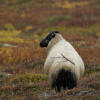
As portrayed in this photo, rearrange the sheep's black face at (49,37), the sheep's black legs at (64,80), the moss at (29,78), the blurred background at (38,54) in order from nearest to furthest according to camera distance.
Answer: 1. the sheep's black legs at (64,80)
2. the blurred background at (38,54)
3. the sheep's black face at (49,37)
4. the moss at (29,78)

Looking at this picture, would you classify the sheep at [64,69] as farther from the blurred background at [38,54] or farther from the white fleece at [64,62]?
the blurred background at [38,54]

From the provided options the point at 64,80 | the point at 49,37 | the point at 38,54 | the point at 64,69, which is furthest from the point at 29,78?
the point at 38,54

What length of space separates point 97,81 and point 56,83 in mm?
2162

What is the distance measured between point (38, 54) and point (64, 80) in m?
12.3

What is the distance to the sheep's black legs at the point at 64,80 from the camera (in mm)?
8477

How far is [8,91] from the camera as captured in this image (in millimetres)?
10531

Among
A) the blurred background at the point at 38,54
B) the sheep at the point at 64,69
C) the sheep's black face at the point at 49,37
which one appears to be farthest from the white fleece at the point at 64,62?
the sheep's black face at the point at 49,37

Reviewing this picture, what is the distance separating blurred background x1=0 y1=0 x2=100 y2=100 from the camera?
31.3ft

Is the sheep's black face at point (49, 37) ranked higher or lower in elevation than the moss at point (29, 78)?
higher

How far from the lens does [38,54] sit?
20.7 metres

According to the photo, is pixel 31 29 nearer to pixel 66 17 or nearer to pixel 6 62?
pixel 66 17

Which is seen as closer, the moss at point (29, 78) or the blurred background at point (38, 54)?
the blurred background at point (38, 54)

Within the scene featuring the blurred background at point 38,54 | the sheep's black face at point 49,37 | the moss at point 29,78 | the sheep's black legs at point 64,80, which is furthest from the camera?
the moss at point 29,78

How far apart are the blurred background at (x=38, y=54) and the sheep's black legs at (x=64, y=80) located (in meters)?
0.23
